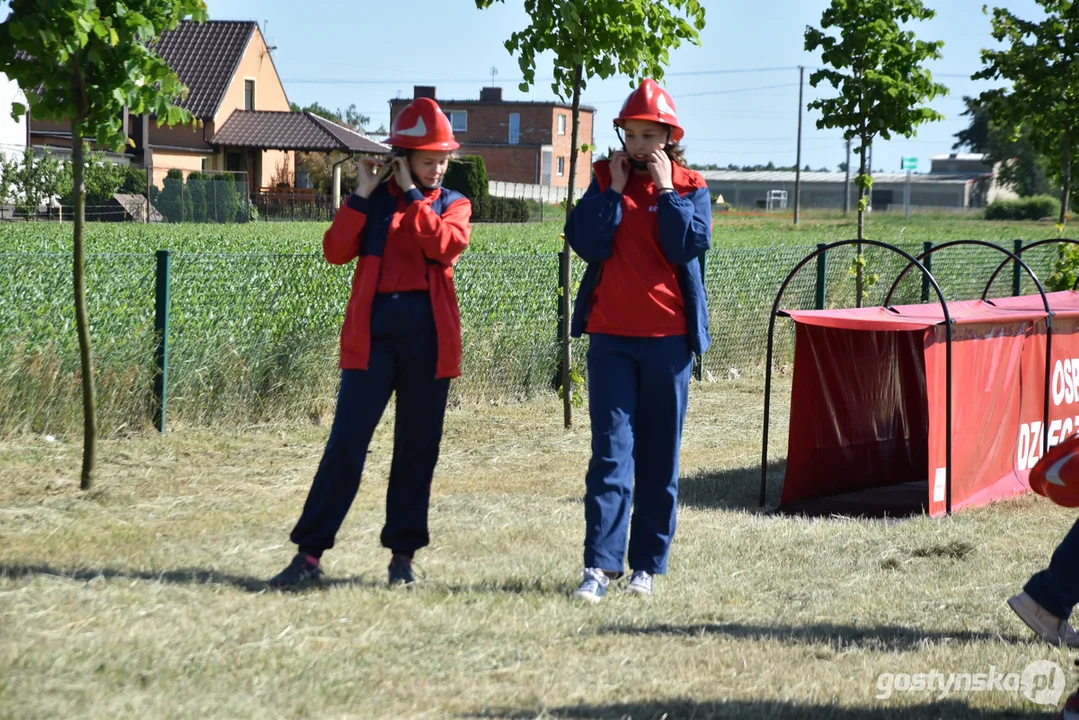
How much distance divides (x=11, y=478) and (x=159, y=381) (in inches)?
62.5

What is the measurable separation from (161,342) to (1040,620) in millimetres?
6199

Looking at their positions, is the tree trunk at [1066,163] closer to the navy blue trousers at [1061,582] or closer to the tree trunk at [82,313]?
the navy blue trousers at [1061,582]

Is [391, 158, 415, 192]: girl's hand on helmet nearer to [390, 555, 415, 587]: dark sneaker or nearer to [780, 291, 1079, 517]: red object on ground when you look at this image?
[390, 555, 415, 587]: dark sneaker

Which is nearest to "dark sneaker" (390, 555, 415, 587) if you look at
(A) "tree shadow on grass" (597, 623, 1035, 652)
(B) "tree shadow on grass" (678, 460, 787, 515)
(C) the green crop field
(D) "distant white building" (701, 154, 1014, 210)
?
(A) "tree shadow on grass" (597, 623, 1035, 652)

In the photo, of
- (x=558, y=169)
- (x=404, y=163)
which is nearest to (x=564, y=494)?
(x=404, y=163)

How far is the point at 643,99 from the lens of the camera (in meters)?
5.21

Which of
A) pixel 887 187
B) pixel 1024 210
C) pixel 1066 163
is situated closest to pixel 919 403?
pixel 1066 163

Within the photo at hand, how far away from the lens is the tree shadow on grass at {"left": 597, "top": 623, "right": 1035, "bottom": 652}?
4.79 meters

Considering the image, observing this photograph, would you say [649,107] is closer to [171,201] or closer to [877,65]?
[877,65]

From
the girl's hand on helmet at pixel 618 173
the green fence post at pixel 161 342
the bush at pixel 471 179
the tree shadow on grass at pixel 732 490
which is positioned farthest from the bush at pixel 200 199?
the girl's hand on helmet at pixel 618 173

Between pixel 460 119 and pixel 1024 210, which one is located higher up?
pixel 460 119

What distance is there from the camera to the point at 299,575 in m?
5.25

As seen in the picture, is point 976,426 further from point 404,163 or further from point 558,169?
point 558,169

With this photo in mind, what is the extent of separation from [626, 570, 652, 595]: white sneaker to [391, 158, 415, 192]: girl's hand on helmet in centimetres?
182
